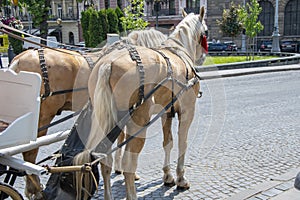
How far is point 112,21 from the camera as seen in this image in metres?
22.7

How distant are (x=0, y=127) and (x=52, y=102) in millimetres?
784

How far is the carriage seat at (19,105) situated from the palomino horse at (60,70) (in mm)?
463

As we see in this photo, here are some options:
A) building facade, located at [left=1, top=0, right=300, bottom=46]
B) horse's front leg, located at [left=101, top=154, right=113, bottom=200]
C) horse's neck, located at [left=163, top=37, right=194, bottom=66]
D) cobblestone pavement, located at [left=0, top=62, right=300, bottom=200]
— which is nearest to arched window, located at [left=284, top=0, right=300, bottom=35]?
building facade, located at [left=1, top=0, right=300, bottom=46]

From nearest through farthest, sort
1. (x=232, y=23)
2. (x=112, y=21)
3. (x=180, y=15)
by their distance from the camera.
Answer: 1. (x=112, y=21)
2. (x=232, y=23)
3. (x=180, y=15)

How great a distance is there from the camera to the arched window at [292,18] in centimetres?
4166

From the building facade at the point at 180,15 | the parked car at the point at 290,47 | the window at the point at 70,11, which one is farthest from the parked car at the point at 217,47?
the window at the point at 70,11

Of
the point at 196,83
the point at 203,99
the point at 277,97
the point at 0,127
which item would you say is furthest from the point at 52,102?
the point at 277,97

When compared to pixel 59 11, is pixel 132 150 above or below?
below

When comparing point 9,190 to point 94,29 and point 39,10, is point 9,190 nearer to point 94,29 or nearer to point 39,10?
point 94,29

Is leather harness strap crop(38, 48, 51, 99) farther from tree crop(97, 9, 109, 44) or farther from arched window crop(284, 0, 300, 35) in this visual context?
arched window crop(284, 0, 300, 35)

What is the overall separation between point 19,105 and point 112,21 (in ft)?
64.7

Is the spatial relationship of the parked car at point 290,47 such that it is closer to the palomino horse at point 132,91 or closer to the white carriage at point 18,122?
the palomino horse at point 132,91

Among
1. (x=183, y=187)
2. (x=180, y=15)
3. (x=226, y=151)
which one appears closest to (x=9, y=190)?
(x=183, y=187)

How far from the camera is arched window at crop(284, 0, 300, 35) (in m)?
41.7
